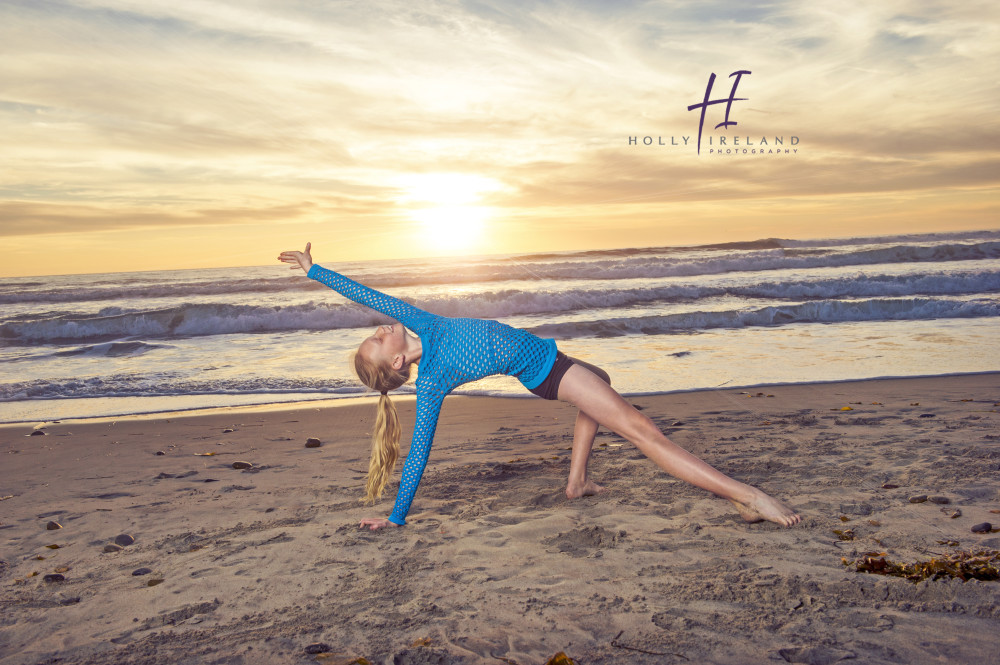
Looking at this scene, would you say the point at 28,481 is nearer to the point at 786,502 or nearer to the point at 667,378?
the point at 786,502

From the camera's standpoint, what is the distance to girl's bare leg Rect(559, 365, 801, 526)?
3.60 metres

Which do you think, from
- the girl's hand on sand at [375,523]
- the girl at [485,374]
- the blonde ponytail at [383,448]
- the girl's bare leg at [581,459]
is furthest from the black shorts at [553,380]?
the girl's hand on sand at [375,523]

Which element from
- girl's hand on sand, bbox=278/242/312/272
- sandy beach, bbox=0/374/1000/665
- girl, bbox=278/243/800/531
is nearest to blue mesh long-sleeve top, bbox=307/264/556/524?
girl, bbox=278/243/800/531

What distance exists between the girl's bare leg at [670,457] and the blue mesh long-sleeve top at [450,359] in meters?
0.32

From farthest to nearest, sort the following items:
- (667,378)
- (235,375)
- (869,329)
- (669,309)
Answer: (669,309) → (869,329) → (235,375) → (667,378)

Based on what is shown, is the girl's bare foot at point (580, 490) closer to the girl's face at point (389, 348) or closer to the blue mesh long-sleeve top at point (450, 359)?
the blue mesh long-sleeve top at point (450, 359)

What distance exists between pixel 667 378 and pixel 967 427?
3.81 meters

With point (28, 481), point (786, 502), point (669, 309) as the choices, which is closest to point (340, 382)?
point (28, 481)

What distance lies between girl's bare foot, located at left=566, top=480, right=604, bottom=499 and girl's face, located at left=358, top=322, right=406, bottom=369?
1425 millimetres

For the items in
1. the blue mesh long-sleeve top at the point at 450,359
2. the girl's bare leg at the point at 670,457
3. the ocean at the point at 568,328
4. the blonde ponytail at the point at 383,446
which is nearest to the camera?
the girl's bare leg at the point at 670,457

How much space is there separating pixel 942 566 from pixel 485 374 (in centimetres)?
233

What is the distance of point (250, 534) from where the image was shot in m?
3.94

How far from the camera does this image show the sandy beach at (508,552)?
8.58ft

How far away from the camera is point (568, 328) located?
46.7ft
